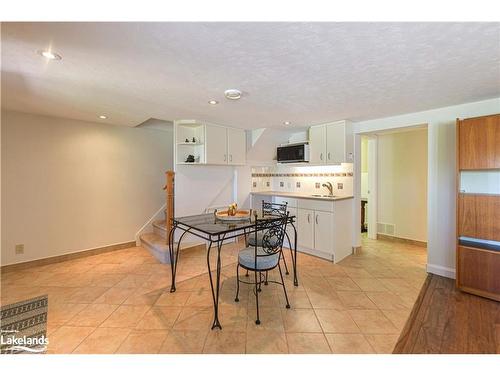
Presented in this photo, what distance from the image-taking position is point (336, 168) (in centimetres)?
385

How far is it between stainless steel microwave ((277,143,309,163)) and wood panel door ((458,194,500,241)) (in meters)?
2.10

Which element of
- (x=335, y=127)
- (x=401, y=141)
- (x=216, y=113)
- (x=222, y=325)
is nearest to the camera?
(x=222, y=325)

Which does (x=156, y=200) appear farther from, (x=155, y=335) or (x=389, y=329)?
(x=389, y=329)

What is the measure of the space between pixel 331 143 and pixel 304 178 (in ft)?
3.12

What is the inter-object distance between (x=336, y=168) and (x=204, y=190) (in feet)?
7.64

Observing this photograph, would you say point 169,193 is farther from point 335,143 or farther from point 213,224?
point 335,143

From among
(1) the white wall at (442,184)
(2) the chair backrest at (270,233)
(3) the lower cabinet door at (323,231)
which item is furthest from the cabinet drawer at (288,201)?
(1) the white wall at (442,184)

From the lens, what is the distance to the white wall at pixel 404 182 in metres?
4.00

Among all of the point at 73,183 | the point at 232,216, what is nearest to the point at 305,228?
the point at 232,216

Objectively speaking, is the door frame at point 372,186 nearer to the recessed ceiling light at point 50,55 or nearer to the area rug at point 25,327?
the recessed ceiling light at point 50,55

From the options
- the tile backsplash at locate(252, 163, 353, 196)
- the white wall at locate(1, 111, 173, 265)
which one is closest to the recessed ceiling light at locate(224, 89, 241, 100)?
the tile backsplash at locate(252, 163, 353, 196)

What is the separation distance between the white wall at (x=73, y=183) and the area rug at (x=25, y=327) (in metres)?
1.27

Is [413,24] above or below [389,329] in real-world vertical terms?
above

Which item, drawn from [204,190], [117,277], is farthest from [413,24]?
[117,277]
